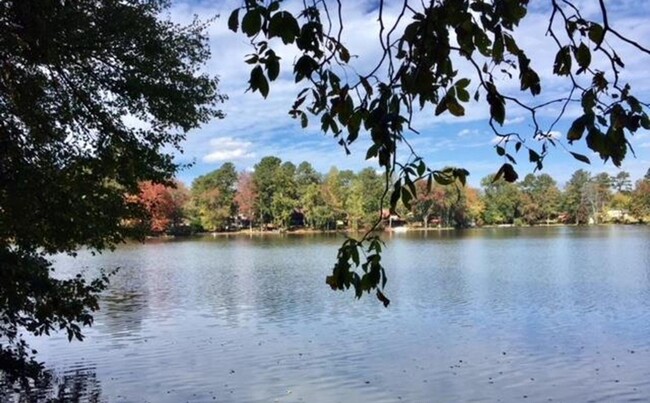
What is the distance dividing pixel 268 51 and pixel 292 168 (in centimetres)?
10224

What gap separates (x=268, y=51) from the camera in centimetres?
183

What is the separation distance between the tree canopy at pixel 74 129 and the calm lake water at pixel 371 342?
3.30 m

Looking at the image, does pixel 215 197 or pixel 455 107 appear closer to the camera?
pixel 455 107

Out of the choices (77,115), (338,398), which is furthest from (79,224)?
(338,398)

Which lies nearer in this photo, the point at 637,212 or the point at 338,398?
the point at 338,398

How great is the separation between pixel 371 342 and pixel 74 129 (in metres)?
8.89

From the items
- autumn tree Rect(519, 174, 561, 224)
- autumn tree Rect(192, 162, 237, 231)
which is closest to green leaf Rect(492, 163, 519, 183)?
autumn tree Rect(192, 162, 237, 231)

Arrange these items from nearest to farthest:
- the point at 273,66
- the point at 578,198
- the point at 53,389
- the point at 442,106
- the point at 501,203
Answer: the point at 273,66, the point at 442,106, the point at 53,389, the point at 501,203, the point at 578,198

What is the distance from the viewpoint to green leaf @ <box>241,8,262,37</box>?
166 cm

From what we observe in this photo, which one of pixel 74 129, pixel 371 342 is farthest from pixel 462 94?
pixel 371 342

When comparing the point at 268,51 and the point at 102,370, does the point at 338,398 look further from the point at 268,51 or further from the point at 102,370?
the point at 268,51

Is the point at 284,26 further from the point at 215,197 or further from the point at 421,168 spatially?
the point at 215,197

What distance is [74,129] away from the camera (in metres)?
8.91

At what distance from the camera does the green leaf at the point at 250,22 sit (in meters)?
1.66
